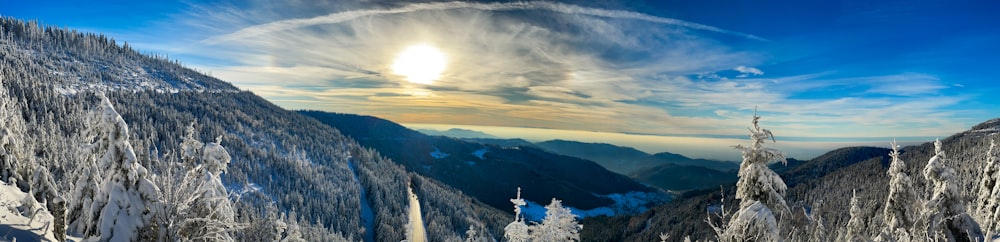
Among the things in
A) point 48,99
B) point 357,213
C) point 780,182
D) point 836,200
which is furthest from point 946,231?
point 48,99

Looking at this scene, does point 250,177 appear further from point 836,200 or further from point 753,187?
point 836,200

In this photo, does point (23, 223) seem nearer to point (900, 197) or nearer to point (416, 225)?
point (900, 197)

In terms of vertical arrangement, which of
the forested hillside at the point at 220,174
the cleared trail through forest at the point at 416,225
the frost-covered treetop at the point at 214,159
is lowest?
the cleared trail through forest at the point at 416,225

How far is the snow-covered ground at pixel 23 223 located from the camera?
15844 mm

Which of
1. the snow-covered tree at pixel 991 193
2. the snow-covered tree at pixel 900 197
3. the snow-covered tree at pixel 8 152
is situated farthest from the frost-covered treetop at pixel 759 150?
the snow-covered tree at pixel 8 152

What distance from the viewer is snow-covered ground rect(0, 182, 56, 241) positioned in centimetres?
1584

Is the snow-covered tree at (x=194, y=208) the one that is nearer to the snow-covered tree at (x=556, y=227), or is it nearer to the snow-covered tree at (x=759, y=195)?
the snow-covered tree at (x=556, y=227)

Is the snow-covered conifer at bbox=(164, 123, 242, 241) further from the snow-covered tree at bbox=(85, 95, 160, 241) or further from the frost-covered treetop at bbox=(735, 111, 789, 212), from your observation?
the frost-covered treetop at bbox=(735, 111, 789, 212)

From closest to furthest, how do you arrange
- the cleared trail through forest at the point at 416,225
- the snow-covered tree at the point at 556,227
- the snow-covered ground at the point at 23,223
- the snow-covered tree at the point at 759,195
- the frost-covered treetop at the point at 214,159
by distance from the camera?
the snow-covered tree at the point at 759,195 → the frost-covered treetop at the point at 214,159 → the snow-covered ground at the point at 23,223 → the snow-covered tree at the point at 556,227 → the cleared trail through forest at the point at 416,225

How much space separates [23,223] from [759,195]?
26.7m

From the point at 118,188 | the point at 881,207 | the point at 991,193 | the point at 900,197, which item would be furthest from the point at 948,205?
the point at 881,207

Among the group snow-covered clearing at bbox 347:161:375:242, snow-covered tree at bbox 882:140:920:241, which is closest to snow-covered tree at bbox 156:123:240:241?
snow-covered tree at bbox 882:140:920:241

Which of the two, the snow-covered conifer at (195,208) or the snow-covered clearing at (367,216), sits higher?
the snow-covered conifer at (195,208)

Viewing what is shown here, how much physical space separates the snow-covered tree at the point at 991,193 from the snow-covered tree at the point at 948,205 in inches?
44.7
